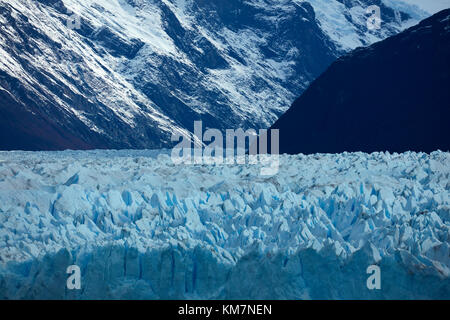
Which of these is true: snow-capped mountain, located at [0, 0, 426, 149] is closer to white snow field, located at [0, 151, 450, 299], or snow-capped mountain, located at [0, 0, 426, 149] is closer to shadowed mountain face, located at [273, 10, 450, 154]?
shadowed mountain face, located at [273, 10, 450, 154]

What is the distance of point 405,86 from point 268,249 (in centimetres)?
3368

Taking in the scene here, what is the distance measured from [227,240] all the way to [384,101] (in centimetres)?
3303

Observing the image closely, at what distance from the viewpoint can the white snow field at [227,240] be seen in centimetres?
1244

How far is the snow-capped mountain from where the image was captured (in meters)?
76.1

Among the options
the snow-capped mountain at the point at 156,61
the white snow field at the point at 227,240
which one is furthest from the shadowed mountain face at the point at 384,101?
the snow-capped mountain at the point at 156,61

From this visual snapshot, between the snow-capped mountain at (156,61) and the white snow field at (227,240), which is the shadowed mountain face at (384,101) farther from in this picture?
the snow-capped mountain at (156,61)

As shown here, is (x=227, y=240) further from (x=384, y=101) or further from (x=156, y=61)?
(x=156, y=61)

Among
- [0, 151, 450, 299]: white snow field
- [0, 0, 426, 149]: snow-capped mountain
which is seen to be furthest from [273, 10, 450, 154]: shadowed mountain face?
[0, 0, 426, 149]: snow-capped mountain

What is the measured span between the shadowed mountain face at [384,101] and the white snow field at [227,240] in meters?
22.4

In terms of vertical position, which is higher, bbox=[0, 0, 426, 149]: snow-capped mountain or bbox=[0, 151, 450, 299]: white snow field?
bbox=[0, 0, 426, 149]: snow-capped mountain

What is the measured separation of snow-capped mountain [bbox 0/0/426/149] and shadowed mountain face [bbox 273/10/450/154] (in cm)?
2761

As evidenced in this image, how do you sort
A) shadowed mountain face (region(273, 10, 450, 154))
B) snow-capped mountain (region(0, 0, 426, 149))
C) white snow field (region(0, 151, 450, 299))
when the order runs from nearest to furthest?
white snow field (region(0, 151, 450, 299)), shadowed mountain face (region(273, 10, 450, 154)), snow-capped mountain (region(0, 0, 426, 149))

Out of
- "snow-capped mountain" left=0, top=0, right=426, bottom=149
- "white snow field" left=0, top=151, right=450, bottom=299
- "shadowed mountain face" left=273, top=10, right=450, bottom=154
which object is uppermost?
"snow-capped mountain" left=0, top=0, right=426, bottom=149

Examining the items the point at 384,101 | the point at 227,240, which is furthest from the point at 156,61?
the point at 227,240
